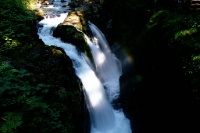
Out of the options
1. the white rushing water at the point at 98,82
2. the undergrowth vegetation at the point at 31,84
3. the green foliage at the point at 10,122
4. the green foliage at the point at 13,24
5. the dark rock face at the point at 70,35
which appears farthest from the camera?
the dark rock face at the point at 70,35

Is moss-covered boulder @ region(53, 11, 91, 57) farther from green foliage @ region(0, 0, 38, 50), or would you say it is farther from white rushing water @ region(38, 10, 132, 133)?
green foliage @ region(0, 0, 38, 50)

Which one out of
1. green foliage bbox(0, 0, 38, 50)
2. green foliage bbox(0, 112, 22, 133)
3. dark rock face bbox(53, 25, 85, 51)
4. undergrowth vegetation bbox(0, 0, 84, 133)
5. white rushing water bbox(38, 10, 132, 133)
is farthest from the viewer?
dark rock face bbox(53, 25, 85, 51)

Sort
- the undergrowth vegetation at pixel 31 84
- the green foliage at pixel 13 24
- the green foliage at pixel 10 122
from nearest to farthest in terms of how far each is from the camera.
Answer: the green foliage at pixel 10 122 < the undergrowth vegetation at pixel 31 84 < the green foliage at pixel 13 24

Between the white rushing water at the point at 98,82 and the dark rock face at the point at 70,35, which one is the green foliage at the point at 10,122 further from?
the dark rock face at the point at 70,35

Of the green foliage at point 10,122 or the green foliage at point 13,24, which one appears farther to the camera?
the green foliage at point 13,24

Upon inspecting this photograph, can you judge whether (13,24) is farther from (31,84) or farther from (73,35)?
(31,84)

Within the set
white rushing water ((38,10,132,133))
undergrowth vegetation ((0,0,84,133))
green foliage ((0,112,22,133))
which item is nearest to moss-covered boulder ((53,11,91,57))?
white rushing water ((38,10,132,133))

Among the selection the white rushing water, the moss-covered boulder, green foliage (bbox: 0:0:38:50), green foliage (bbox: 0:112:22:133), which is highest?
green foliage (bbox: 0:0:38:50)

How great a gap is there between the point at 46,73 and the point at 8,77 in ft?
6.47

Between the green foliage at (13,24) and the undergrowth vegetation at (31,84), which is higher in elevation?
the green foliage at (13,24)

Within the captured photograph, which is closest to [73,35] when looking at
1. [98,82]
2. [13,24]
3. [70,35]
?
[70,35]

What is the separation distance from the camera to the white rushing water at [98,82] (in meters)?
9.06

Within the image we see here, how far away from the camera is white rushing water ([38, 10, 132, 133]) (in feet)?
29.7

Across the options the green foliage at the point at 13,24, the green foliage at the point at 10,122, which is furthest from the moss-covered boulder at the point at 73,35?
the green foliage at the point at 10,122
